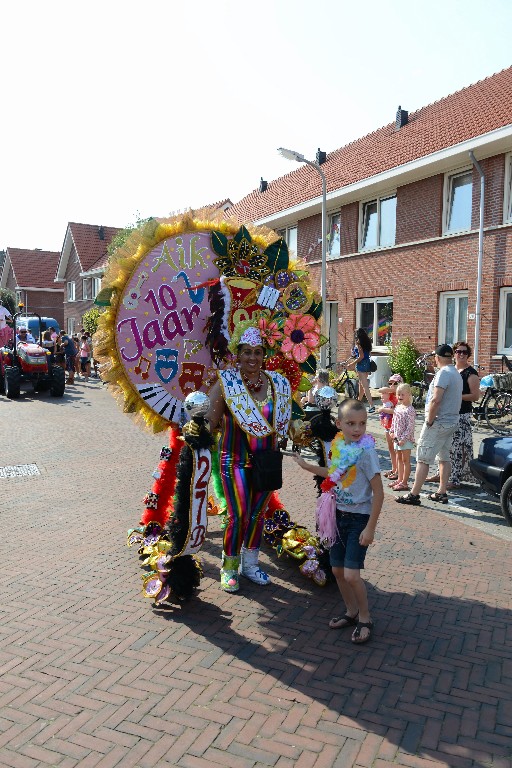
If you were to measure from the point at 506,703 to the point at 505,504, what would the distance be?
3245 millimetres

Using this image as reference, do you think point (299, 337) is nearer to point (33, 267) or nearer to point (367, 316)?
point (367, 316)

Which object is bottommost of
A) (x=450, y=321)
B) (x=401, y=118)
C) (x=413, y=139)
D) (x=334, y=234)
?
(x=450, y=321)

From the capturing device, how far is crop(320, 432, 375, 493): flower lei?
3.76 m

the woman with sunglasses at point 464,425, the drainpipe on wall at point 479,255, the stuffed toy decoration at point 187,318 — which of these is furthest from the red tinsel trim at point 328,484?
the drainpipe on wall at point 479,255

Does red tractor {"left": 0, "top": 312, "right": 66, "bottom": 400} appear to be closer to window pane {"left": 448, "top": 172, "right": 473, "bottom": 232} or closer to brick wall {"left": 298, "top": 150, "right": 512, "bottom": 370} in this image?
brick wall {"left": 298, "top": 150, "right": 512, "bottom": 370}

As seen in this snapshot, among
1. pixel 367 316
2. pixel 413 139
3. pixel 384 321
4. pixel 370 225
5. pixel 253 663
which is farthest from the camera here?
pixel 367 316

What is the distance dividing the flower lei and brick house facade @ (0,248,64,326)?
4708 centimetres

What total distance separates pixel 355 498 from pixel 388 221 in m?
15.2

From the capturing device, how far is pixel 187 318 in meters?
4.76

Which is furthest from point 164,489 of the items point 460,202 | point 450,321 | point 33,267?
point 33,267

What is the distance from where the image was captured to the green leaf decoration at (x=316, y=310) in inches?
199

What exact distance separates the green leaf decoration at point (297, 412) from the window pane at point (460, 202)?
11835mm

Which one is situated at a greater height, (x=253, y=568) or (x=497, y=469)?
(x=497, y=469)

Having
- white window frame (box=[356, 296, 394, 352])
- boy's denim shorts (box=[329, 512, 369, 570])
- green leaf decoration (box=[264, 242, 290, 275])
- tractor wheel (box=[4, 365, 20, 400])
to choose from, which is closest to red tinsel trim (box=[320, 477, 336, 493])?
boy's denim shorts (box=[329, 512, 369, 570])
